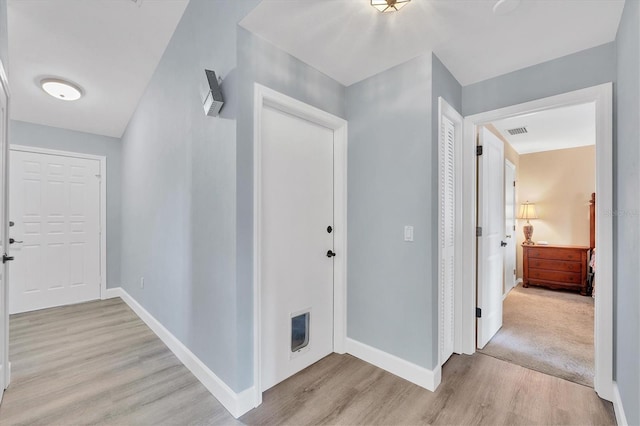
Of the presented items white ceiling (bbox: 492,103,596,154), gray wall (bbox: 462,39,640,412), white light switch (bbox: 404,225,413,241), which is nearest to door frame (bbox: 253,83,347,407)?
white light switch (bbox: 404,225,413,241)

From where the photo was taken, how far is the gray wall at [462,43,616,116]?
1908 mm

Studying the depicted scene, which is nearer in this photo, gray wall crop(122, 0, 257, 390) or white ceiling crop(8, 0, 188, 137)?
gray wall crop(122, 0, 257, 390)

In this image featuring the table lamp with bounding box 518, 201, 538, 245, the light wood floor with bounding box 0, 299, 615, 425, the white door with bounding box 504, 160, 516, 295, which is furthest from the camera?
the table lamp with bounding box 518, 201, 538, 245

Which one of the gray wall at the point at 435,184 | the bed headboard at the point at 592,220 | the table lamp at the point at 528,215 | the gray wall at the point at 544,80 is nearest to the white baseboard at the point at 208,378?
the gray wall at the point at 435,184

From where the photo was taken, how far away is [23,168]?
359 centimetres

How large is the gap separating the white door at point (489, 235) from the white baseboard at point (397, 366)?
88 centimetres

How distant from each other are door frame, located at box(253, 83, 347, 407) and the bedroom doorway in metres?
1.28

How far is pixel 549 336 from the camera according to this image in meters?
2.82

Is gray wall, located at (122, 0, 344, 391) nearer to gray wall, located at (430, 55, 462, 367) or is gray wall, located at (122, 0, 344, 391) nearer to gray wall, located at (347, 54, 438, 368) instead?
gray wall, located at (347, 54, 438, 368)

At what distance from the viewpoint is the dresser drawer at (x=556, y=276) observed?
4.34 meters

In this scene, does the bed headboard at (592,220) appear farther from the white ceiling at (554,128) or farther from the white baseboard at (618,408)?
the white baseboard at (618,408)

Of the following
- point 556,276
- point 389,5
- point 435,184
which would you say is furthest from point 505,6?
point 556,276

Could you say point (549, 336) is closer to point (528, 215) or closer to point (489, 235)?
point (489, 235)

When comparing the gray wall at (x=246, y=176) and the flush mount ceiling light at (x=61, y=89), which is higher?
the flush mount ceiling light at (x=61, y=89)
